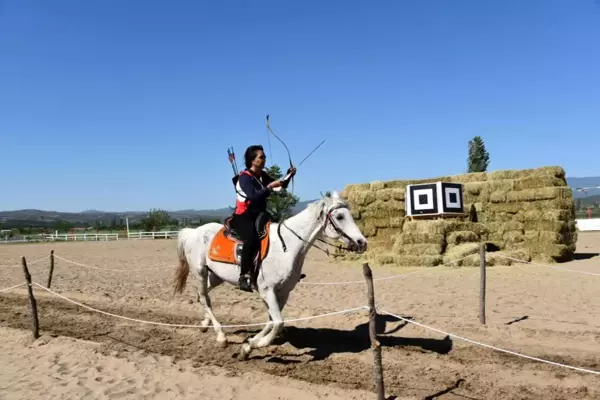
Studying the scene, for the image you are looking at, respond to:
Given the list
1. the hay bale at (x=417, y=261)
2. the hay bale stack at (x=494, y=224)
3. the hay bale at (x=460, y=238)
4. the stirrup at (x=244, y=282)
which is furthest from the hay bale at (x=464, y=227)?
the stirrup at (x=244, y=282)

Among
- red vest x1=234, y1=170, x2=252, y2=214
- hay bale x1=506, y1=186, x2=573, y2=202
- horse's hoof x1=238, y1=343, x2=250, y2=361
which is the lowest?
horse's hoof x1=238, y1=343, x2=250, y2=361

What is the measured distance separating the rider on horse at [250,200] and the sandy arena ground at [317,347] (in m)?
1.38

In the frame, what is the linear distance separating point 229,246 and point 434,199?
11318mm

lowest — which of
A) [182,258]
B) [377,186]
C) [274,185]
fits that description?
[182,258]

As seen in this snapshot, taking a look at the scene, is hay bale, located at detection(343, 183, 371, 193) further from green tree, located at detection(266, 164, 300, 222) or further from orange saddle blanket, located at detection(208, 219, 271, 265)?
orange saddle blanket, located at detection(208, 219, 271, 265)

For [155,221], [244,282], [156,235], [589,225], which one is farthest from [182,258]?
[155,221]

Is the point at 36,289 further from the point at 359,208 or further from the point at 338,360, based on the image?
the point at 359,208

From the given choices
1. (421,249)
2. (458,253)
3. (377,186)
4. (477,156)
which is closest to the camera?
(458,253)

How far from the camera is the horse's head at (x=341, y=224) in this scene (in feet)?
19.6

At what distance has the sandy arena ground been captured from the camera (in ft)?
17.9

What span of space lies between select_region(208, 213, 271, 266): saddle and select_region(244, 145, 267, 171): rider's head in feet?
2.27

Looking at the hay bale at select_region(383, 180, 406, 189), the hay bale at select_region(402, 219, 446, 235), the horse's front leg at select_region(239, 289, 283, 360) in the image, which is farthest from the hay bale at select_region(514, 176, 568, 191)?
the horse's front leg at select_region(239, 289, 283, 360)

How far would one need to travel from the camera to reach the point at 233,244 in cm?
704

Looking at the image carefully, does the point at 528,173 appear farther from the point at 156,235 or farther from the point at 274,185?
the point at 156,235
